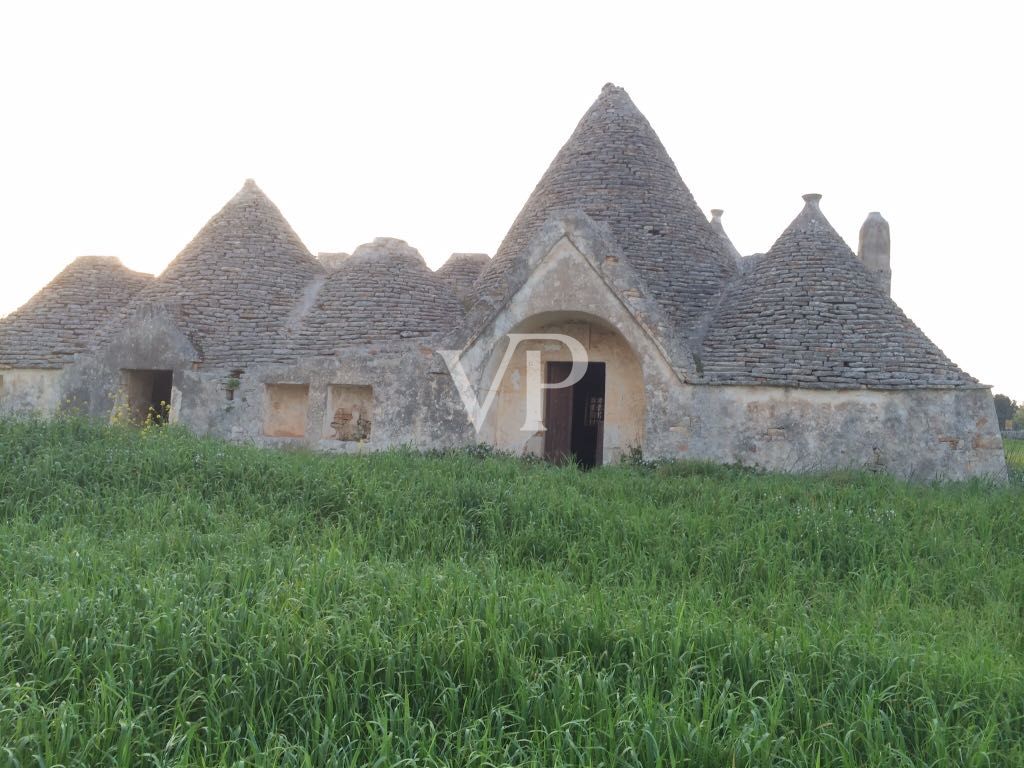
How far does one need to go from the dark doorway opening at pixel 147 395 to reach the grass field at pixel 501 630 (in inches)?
210

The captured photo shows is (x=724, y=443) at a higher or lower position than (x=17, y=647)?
higher

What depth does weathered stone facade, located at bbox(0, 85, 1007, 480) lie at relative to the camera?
9273 millimetres

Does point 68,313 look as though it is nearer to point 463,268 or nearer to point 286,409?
point 286,409

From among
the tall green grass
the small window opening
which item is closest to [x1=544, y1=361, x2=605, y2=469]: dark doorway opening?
the small window opening

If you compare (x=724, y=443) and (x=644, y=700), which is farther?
(x=724, y=443)

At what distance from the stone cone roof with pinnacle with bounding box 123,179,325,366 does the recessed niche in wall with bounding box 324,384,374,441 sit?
3.61ft

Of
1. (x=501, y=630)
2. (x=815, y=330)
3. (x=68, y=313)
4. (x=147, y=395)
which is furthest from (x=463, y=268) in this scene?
(x=501, y=630)

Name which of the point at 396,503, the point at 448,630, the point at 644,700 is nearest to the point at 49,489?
the point at 396,503

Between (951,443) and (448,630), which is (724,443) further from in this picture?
(448,630)

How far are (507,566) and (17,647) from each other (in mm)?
2974

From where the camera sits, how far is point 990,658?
359 cm

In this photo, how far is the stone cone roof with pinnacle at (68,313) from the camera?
12211 mm

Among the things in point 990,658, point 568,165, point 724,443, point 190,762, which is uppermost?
point 568,165
